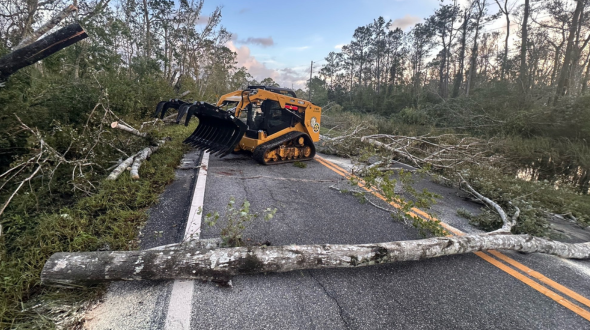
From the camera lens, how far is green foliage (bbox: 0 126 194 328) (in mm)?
2174

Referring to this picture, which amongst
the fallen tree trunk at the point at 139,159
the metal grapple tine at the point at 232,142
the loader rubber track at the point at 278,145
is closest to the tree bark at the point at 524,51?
the loader rubber track at the point at 278,145

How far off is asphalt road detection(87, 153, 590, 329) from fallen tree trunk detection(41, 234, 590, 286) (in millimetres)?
150

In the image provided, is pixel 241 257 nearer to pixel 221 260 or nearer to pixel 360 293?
pixel 221 260

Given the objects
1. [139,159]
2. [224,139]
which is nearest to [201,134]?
[224,139]

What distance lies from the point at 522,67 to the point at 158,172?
21125 millimetres

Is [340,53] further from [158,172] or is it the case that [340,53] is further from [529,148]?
[158,172]

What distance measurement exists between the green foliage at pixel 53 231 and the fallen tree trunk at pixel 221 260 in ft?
0.74

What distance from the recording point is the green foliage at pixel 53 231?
Answer: 2.17 meters

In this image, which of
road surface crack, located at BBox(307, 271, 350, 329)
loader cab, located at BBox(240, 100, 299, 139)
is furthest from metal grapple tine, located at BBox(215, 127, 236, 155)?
road surface crack, located at BBox(307, 271, 350, 329)

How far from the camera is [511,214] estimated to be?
15.1 ft

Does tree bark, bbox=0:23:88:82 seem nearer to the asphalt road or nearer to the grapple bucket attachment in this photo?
the asphalt road

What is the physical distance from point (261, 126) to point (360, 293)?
575 cm

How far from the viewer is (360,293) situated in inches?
101

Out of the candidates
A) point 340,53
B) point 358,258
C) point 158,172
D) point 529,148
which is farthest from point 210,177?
point 340,53
